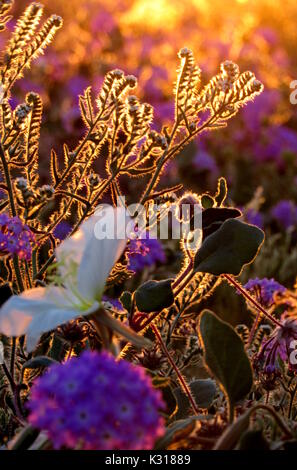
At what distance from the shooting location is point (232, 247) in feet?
3.88

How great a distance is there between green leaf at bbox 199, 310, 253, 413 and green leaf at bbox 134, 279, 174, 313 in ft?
0.49

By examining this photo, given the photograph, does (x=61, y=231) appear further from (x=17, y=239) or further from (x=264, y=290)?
(x=17, y=239)

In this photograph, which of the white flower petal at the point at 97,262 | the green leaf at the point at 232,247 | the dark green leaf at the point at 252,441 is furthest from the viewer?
the green leaf at the point at 232,247

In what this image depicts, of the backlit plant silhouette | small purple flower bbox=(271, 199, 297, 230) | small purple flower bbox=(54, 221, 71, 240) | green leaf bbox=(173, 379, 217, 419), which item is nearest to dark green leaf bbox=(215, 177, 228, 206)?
the backlit plant silhouette

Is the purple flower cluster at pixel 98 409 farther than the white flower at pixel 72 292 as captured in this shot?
No

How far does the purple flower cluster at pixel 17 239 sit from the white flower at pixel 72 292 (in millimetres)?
155

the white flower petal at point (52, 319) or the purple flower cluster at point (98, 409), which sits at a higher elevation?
the white flower petal at point (52, 319)

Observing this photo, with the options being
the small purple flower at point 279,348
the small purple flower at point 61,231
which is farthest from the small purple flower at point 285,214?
the small purple flower at point 279,348

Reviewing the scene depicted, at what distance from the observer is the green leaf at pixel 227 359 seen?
3.35 ft

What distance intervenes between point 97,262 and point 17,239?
23 centimetres

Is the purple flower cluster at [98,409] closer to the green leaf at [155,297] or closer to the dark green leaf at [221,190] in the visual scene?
the green leaf at [155,297]

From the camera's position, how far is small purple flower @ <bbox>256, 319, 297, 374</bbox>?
1.18 meters

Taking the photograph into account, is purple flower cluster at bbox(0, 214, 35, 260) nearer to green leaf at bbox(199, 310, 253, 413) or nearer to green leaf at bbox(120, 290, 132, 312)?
green leaf at bbox(120, 290, 132, 312)
